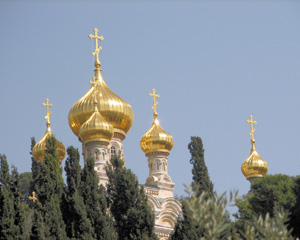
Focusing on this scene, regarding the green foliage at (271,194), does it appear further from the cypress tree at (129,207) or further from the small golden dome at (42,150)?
the small golden dome at (42,150)

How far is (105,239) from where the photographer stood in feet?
87.6

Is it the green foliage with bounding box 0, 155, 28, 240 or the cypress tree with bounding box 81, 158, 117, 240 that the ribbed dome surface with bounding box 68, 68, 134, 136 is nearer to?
the cypress tree with bounding box 81, 158, 117, 240

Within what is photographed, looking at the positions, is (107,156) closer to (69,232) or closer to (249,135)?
(249,135)

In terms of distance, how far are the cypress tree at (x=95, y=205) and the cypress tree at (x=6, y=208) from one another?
3055 mm

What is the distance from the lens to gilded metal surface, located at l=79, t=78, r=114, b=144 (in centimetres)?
4175

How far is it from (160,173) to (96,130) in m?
4.93

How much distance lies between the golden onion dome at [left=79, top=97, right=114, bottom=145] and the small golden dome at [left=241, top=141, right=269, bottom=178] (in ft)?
34.0

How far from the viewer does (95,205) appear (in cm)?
2792

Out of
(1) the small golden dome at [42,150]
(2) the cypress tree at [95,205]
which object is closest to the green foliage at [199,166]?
(2) the cypress tree at [95,205]

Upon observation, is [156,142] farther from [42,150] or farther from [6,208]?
[6,208]

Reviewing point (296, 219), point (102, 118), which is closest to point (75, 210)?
point (296, 219)

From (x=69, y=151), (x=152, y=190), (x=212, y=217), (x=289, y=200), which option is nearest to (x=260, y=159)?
(x=152, y=190)

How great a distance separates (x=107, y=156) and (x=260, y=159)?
36.5 ft

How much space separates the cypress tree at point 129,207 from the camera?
28219 mm
